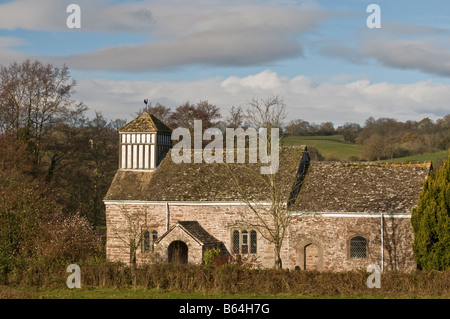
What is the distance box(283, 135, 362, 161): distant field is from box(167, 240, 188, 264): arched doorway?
103 ft

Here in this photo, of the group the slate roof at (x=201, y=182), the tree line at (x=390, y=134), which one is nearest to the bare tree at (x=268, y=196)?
the slate roof at (x=201, y=182)

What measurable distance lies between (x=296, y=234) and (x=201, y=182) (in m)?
6.85

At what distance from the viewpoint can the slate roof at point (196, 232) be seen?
109 ft

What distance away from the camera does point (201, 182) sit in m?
36.7

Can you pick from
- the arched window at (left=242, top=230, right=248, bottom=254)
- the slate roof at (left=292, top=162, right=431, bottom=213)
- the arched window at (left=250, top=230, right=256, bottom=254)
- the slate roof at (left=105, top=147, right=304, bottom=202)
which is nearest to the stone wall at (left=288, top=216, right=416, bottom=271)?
the slate roof at (left=292, top=162, right=431, bottom=213)

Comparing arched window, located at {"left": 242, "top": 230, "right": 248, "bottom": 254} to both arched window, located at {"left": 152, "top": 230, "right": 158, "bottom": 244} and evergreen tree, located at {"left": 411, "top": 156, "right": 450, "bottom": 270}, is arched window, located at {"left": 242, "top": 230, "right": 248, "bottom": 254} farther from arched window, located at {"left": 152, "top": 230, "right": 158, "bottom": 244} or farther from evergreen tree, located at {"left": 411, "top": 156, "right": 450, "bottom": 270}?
evergreen tree, located at {"left": 411, "top": 156, "right": 450, "bottom": 270}

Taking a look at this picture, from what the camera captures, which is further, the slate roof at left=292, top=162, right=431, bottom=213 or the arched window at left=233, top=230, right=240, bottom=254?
the arched window at left=233, top=230, right=240, bottom=254

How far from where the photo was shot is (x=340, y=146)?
7750 cm

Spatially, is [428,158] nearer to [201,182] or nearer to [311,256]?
[311,256]

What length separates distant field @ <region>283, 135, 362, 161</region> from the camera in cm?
6969

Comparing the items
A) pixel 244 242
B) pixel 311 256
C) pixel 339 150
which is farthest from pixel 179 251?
pixel 339 150

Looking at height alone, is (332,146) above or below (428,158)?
above

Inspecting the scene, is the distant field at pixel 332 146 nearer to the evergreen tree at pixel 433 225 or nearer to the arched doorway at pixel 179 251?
the arched doorway at pixel 179 251

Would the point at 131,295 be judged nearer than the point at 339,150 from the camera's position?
Yes
